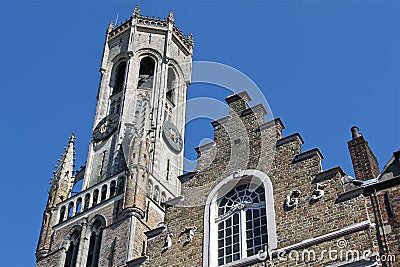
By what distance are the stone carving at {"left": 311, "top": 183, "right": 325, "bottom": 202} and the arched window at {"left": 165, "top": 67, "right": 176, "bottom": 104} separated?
97.7 ft

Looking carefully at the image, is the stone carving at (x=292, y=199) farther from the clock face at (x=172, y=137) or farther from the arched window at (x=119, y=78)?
the arched window at (x=119, y=78)

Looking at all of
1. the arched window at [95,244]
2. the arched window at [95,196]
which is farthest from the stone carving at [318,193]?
the arched window at [95,196]

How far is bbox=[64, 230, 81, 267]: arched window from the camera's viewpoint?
1122 inches

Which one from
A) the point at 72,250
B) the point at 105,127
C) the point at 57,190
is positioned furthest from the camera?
the point at 105,127

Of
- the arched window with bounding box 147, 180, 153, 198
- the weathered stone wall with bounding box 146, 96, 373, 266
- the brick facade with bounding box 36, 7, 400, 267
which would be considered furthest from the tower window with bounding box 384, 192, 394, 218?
the arched window with bounding box 147, 180, 153, 198

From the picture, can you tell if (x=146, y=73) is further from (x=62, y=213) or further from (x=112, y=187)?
(x=62, y=213)

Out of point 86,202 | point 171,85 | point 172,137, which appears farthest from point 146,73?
point 86,202

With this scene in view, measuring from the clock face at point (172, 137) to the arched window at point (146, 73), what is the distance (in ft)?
11.8

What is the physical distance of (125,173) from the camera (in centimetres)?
3103

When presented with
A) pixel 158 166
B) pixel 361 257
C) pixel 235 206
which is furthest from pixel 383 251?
pixel 158 166

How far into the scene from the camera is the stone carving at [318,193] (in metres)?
13.1

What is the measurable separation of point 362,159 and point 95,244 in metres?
16.6

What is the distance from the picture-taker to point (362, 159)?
589 inches

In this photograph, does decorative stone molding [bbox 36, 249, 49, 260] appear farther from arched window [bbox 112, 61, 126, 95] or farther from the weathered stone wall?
the weathered stone wall
